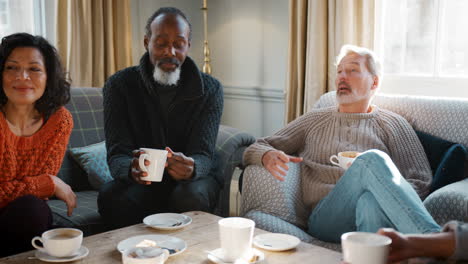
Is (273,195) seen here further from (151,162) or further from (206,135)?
(151,162)

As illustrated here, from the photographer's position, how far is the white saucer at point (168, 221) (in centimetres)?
165

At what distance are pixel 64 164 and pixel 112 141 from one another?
0.52m

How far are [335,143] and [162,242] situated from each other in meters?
1.10

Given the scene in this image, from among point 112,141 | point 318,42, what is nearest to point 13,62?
point 112,141

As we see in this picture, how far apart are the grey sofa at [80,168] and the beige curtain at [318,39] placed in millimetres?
694

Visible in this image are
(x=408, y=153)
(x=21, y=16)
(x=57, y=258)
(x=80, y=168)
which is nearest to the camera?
(x=57, y=258)

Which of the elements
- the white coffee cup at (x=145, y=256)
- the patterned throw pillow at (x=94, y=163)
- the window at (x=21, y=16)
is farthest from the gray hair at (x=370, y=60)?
the window at (x=21, y=16)

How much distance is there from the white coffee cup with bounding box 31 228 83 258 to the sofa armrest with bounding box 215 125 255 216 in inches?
40.5

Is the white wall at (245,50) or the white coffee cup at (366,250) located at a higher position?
the white wall at (245,50)

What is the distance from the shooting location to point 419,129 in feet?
7.84

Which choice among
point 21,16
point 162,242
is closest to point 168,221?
point 162,242

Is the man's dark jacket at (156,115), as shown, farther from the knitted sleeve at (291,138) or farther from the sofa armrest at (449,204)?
the sofa armrest at (449,204)

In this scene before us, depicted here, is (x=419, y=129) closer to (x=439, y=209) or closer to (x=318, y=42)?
(x=439, y=209)

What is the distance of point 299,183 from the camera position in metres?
2.34
